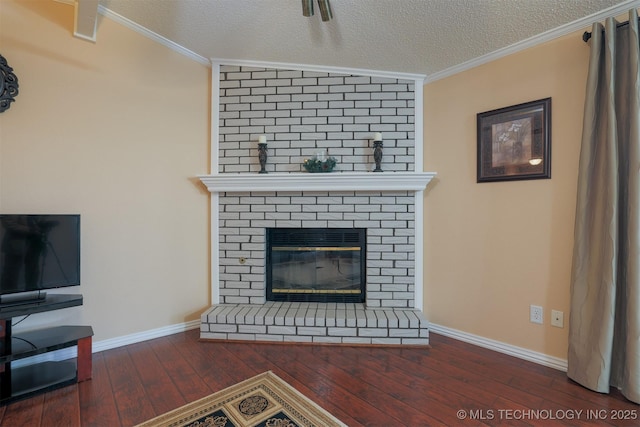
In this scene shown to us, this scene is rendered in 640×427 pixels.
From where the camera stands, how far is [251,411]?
60.3 inches

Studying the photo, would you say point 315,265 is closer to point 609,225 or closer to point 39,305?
point 39,305

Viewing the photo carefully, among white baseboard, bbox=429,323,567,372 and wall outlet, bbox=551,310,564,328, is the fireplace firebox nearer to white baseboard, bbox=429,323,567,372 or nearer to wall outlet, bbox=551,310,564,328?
white baseboard, bbox=429,323,567,372

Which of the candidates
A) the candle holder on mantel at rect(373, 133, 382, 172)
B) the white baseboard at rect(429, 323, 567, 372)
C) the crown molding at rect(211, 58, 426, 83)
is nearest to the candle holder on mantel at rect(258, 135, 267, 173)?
the crown molding at rect(211, 58, 426, 83)

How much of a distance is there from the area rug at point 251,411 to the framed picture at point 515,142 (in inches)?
80.3

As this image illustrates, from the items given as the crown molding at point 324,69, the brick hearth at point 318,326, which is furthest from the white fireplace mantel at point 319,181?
the brick hearth at point 318,326

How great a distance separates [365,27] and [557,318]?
2.41 m

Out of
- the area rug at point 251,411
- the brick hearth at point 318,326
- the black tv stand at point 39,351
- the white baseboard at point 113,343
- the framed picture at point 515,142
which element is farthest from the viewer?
the brick hearth at point 318,326

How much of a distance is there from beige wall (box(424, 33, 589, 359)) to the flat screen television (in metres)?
2.70

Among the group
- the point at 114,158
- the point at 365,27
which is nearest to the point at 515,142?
the point at 365,27

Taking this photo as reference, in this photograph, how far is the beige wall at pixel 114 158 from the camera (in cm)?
190

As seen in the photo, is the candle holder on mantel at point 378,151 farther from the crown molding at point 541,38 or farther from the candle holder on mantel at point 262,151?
the candle holder on mantel at point 262,151

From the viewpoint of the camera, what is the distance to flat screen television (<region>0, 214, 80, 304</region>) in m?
1.71

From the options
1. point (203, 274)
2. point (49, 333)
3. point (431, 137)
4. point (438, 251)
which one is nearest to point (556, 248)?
point (438, 251)

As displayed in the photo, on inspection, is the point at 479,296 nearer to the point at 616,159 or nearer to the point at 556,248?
the point at 556,248
